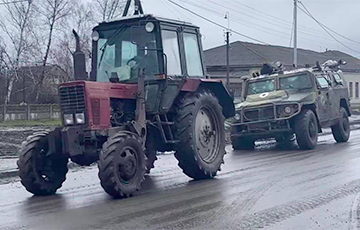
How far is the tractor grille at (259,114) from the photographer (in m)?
18.3

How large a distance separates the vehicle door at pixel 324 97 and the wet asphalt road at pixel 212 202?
5.19 meters

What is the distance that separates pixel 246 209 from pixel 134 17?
426 cm

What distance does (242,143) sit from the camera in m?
19.0

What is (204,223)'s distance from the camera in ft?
26.5

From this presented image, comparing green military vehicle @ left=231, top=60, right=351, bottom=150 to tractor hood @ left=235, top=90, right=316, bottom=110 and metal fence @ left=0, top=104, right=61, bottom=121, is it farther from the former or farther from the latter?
metal fence @ left=0, top=104, right=61, bottom=121

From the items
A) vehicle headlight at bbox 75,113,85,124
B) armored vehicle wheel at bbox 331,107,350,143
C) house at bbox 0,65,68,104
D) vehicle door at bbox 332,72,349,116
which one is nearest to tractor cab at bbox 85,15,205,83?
vehicle headlight at bbox 75,113,85,124

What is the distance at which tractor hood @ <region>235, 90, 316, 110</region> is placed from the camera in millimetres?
18391

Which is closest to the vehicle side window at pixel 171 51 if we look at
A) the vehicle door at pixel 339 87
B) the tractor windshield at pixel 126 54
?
the tractor windshield at pixel 126 54

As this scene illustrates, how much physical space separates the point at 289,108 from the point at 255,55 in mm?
40757

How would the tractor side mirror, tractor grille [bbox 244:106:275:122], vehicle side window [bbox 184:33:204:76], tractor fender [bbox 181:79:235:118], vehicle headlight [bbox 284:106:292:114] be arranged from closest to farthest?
the tractor side mirror → tractor fender [bbox 181:79:235:118] → vehicle side window [bbox 184:33:204:76] → vehicle headlight [bbox 284:106:292:114] → tractor grille [bbox 244:106:275:122]

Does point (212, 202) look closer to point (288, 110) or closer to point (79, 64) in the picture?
point (79, 64)

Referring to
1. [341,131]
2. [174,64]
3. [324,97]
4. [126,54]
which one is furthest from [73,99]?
[341,131]

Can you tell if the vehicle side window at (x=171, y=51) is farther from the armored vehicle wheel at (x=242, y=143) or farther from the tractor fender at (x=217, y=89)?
the armored vehicle wheel at (x=242, y=143)

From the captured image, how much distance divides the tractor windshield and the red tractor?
2 cm
